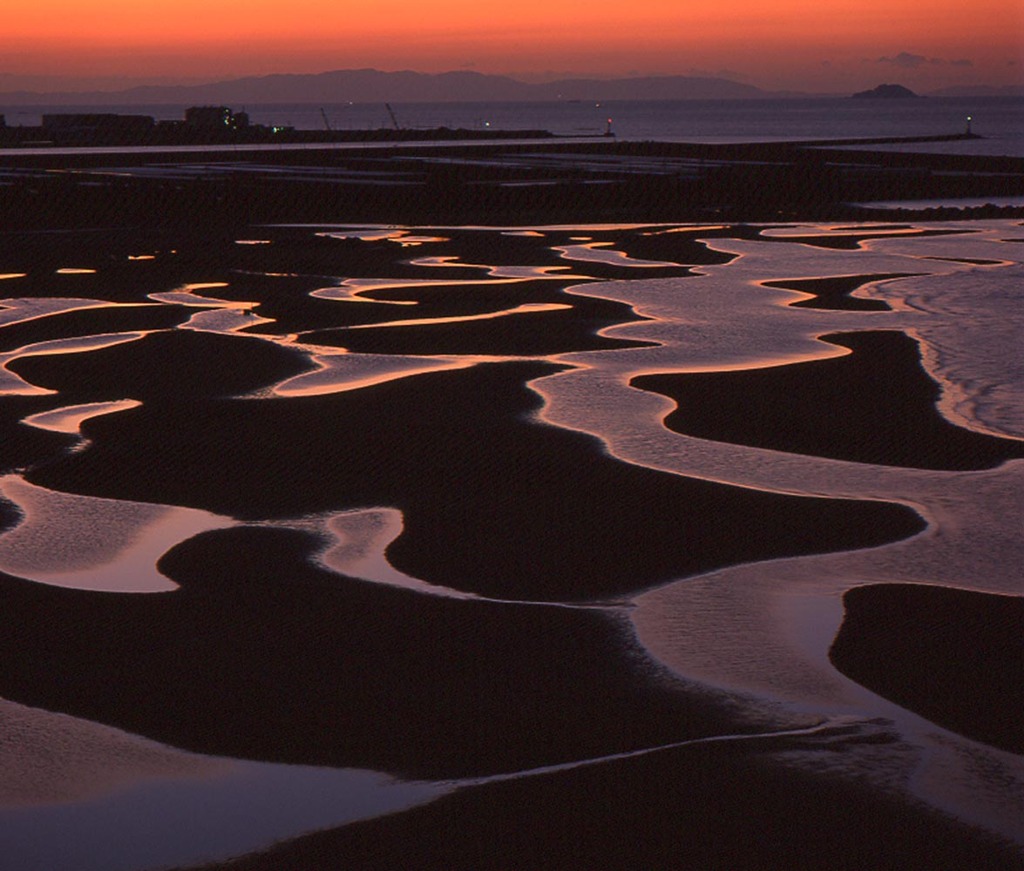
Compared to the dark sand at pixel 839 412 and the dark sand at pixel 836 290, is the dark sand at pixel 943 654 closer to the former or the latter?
the dark sand at pixel 839 412

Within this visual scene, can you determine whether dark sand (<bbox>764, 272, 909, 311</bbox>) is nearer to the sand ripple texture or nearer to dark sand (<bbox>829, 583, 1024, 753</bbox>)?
the sand ripple texture

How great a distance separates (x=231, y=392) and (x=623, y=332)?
4.76 metres

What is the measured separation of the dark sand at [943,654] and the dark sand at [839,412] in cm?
284

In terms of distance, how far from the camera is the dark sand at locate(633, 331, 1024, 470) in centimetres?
996

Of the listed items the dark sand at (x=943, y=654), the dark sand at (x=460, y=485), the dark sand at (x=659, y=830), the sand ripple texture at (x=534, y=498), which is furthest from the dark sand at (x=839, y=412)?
the dark sand at (x=659, y=830)

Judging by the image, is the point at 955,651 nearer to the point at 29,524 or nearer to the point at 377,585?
the point at 377,585

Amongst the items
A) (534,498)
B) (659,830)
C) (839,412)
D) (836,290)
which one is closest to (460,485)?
(534,498)

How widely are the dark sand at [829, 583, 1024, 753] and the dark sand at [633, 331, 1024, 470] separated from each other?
284cm

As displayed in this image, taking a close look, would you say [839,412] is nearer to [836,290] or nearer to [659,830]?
[659,830]

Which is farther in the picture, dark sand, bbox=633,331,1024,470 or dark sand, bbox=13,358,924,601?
dark sand, bbox=633,331,1024,470

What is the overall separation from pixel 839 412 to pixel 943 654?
5177 mm

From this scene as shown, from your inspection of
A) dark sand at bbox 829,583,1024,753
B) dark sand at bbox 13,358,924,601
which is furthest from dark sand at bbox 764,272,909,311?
dark sand at bbox 829,583,1024,753

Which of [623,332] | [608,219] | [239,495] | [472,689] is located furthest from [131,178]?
[472,689]

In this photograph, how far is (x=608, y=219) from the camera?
32781 millimetres
